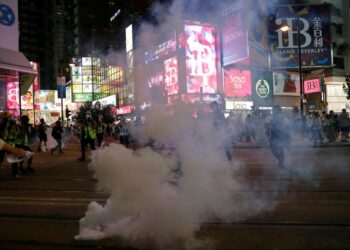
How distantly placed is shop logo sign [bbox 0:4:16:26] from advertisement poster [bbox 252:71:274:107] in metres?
26.1

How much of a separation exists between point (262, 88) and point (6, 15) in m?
27.2

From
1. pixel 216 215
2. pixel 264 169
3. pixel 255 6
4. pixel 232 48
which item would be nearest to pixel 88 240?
pixel 216 215

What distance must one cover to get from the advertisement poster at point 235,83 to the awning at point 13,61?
2286 centimetres

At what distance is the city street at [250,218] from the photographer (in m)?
4.79

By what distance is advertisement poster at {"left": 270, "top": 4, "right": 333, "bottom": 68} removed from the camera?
28850 mm

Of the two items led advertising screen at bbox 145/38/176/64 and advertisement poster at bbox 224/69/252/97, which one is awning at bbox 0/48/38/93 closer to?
led advertising screen at bbox 145/38/176/64

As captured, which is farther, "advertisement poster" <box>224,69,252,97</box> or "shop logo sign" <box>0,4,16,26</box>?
"advertisement poster" <box>224,69,252,97</box>

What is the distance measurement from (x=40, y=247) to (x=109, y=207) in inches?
38.5

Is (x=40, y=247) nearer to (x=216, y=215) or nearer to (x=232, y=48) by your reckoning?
(x=216, y=215)

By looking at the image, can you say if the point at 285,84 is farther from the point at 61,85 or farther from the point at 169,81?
the point at 169,81

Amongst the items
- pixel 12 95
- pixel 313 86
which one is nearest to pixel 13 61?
pixel 12 95

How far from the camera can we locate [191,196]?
17.5 ft

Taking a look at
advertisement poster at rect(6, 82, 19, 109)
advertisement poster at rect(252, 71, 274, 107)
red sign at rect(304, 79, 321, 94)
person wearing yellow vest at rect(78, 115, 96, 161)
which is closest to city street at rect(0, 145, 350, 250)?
person wearing yellow vest at rect(78, 115, 96, 161)

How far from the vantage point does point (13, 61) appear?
19.2 meters
